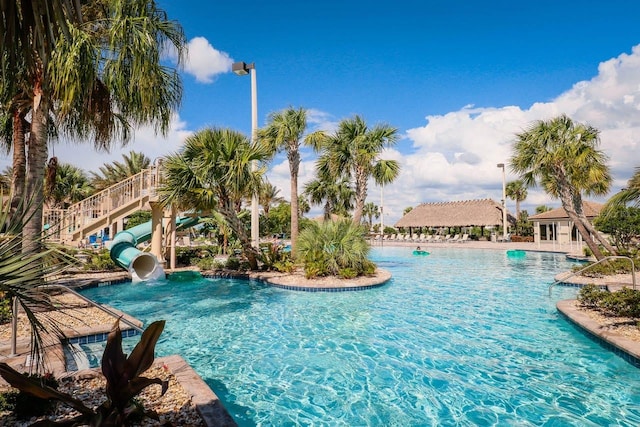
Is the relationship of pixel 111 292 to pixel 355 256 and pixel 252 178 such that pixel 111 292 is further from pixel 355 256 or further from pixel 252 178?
pixel 355 256

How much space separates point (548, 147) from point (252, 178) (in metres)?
11.9

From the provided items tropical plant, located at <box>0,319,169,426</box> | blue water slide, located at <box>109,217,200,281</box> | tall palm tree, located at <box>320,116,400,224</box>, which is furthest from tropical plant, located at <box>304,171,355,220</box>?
tropical plant, located at <box>0,319,169,426</box>

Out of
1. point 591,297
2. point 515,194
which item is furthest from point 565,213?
point 591,297

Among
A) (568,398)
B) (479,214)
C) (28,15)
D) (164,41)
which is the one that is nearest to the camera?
(28,15)

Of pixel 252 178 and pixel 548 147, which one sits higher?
pixel 548 147

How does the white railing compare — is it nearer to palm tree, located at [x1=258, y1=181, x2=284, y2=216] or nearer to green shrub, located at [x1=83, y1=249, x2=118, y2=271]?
green shrub, located at [x1=83, y1=249, x2=118, y2=271]

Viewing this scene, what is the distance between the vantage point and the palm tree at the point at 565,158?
14.3 metres

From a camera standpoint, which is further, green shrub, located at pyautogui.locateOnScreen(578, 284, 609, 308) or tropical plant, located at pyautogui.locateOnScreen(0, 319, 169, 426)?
green shrub, located at pyautogui.locateOnScreen(578, 284, 609, 308)

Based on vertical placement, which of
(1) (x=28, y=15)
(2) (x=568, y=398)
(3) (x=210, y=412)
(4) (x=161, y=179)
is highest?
(4) (x=161, y=179)

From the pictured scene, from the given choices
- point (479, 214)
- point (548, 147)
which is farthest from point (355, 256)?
point (479, 214)

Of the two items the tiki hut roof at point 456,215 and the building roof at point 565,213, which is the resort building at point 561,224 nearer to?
the building roof at point 565,213

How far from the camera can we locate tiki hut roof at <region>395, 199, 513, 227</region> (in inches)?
1548

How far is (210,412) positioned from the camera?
340 centimetres

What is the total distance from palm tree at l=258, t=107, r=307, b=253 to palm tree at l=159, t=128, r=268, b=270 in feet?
10.6
